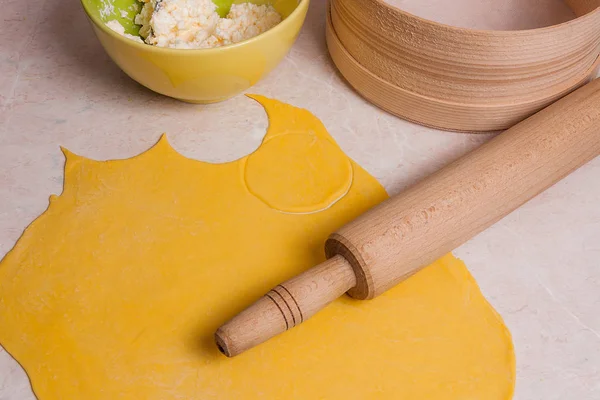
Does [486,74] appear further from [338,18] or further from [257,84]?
[257,84]

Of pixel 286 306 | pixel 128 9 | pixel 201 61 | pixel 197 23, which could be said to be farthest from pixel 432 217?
pixel 128 9

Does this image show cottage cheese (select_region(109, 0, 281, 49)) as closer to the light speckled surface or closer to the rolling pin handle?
the light speckled surface

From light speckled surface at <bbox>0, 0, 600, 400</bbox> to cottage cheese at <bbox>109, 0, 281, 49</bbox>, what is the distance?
0.12 meters

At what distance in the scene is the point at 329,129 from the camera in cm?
121

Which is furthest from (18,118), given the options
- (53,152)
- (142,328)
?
(142,328)

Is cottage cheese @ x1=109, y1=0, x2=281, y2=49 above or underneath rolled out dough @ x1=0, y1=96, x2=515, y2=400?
above

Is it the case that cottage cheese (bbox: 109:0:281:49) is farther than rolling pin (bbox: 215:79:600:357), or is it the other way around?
cottage cheese (bbox: 109:0:281:49)

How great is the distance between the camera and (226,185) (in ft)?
3.61

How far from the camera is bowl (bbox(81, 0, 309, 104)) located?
1048mm

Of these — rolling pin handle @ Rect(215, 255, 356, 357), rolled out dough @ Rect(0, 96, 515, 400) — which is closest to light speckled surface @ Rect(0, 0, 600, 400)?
rolled out dough @ Rect(0, 96, 515, 400)

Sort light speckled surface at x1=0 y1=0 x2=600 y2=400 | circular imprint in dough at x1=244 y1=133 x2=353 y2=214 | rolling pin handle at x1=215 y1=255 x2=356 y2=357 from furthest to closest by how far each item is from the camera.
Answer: circular imprint in dough at x1=244 y1=133 x2=353 y2=214
light speckled surface at x1=0 y1=0 x2=600 y2=400
rolling pin handle at x1=215 y1=255 x2=356 y2=357

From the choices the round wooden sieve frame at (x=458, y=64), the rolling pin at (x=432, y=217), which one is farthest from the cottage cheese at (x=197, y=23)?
the rolling pin at (x=432, y=217)

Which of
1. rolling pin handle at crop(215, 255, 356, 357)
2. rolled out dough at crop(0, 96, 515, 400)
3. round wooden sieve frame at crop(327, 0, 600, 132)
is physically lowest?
rolled out dough at crop(0, 96, 515, 400)

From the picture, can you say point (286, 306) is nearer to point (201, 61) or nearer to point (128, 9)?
point (201, 61)
